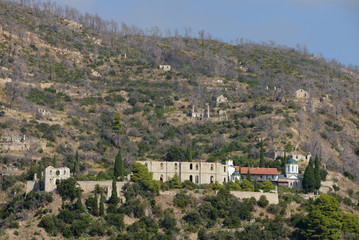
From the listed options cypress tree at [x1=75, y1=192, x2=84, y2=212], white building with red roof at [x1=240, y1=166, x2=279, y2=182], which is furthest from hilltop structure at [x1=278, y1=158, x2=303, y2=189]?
cypress tree at [x1=75, y1=192, x2=84, y2=212]

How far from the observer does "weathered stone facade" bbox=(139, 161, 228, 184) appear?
8394cm

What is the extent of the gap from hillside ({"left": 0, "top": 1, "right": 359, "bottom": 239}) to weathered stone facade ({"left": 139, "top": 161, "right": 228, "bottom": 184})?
3405 mm

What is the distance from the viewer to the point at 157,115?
121 m

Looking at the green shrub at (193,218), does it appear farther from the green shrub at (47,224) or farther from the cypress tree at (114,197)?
the green shrub at (47,224)

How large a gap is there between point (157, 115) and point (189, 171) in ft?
122

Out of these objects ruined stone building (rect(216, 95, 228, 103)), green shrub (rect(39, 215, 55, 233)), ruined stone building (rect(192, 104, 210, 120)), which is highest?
ruined stone building (rect(216, 95, 228, 103))

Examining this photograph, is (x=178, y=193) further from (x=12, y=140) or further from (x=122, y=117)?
(x=122, y=117)

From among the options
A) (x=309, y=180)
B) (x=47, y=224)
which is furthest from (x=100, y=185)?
(x=309, y=180)

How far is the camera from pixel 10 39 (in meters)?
130

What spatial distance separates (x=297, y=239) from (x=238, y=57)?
3727 inches

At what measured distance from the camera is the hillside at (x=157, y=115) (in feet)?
250

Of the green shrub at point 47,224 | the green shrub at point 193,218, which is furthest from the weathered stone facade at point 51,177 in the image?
the green shrub at point 193,218

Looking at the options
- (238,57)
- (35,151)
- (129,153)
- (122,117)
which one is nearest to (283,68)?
(238,57)

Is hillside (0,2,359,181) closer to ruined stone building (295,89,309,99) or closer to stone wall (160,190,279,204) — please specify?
ruined stone building (295,89,309,99)
